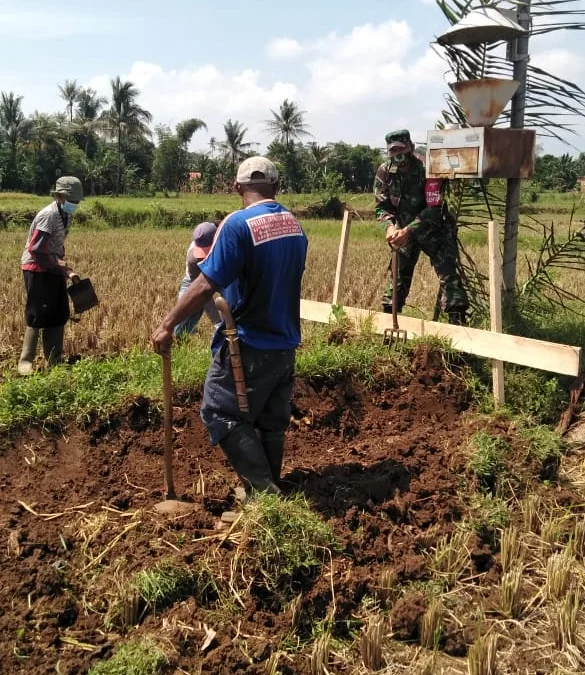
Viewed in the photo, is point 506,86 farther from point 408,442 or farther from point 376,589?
point 376,589

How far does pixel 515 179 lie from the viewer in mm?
6020

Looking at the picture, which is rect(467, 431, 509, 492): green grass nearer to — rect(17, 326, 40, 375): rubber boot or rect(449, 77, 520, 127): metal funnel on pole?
rect(449, 77, 520, 127): metal funnel on pole

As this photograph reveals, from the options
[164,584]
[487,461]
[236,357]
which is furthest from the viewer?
[487,461]

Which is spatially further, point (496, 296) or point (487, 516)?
point (496, 296)

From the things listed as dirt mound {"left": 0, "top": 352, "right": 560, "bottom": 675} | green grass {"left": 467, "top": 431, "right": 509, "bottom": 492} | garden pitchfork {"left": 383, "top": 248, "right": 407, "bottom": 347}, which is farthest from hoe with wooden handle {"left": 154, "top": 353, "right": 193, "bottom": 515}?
garden pitchfork {"left": 383, "top": 248, "right": 407, "bottom": 347}

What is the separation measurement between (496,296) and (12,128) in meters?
54.3

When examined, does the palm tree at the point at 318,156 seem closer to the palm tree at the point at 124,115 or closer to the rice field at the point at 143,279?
the palm tree at the point at 124,115

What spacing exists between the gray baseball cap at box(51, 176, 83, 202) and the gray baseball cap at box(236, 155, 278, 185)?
3014 millimetres

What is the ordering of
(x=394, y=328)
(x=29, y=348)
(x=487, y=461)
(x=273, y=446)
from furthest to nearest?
(x=29, y=348)
(x=394, y=328)
(x=487, y=461)
(x=273, y=446)

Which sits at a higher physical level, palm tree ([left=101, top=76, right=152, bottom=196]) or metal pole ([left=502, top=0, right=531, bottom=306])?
palm tree ([left=101, top=76, right=152, bottom=196])

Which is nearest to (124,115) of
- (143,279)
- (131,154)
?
(131,154)

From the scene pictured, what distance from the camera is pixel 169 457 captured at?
13.1ft

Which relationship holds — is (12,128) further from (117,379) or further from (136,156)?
(117,379)

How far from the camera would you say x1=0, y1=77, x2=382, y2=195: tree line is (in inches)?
1880
